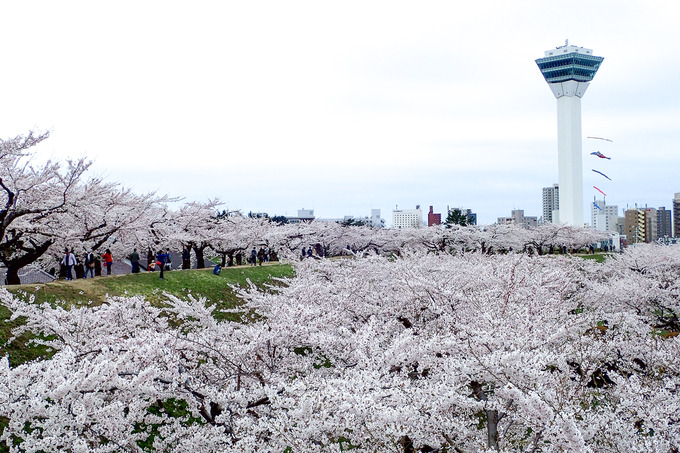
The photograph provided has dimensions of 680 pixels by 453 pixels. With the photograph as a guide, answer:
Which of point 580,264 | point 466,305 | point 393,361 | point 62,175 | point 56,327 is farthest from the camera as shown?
point 580,264

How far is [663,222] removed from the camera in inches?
7343

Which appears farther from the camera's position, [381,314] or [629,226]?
[629,226]

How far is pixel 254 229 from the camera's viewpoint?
42.6 m

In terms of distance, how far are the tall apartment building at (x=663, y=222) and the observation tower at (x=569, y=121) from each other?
104433 mm

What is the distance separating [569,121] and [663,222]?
11460cm

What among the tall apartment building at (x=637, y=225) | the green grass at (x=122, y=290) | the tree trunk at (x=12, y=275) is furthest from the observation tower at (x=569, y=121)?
the tree trunk at (x=12, y=275)

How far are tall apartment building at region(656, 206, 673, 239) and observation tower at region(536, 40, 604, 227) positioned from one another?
104 meters

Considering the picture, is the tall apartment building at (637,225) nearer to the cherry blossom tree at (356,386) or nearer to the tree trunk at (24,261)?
the tree trunk at (24,261)

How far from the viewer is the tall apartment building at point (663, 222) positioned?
7210 inches

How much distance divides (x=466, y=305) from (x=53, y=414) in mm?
7930

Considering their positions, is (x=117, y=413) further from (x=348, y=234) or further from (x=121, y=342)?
(x=348, y=234)

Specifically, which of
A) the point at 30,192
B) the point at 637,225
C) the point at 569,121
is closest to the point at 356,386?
the point at 30,192

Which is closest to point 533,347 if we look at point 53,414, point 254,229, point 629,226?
point 53,414

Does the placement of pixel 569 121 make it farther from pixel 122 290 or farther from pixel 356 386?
pixel 356 386
